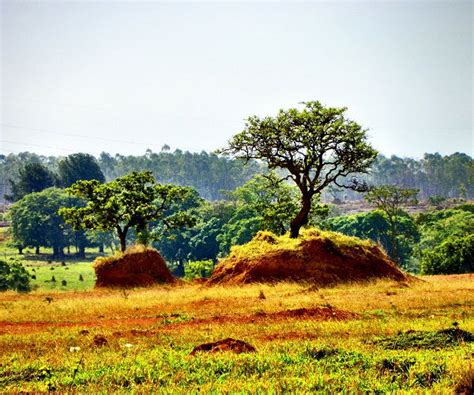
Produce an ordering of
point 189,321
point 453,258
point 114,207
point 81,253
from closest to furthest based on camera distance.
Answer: point 189,321
point 114,207
point 453,258
point 81,253

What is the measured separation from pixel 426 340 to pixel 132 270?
94.0ft

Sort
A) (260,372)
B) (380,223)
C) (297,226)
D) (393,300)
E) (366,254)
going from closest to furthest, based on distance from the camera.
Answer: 1. (260,372)
2. (393,300)
3. (366,254)
4. (297,226)
5. (380,223)

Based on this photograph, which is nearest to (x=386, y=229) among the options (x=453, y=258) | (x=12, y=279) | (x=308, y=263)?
(x=453, y=258)

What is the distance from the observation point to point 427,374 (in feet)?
27.8

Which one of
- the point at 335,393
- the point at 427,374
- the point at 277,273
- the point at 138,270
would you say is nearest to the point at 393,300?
the point at 277,273

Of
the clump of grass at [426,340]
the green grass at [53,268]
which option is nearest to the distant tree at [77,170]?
the green grass at [53,268]

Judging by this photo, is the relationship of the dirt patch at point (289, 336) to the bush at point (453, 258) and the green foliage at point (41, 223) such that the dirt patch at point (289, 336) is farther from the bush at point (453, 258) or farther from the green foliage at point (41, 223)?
the green foliage at point (41, 223)

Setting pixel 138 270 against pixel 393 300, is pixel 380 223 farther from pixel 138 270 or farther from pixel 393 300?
pixel 393 300

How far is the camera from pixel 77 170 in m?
143

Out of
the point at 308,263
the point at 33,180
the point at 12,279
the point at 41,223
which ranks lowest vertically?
the point at 12,279

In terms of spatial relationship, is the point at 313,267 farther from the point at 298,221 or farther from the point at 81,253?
the point at 81,253

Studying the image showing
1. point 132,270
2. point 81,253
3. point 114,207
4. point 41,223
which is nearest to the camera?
point 132,270

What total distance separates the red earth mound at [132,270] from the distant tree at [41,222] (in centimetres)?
8317

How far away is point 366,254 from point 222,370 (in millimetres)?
26602
